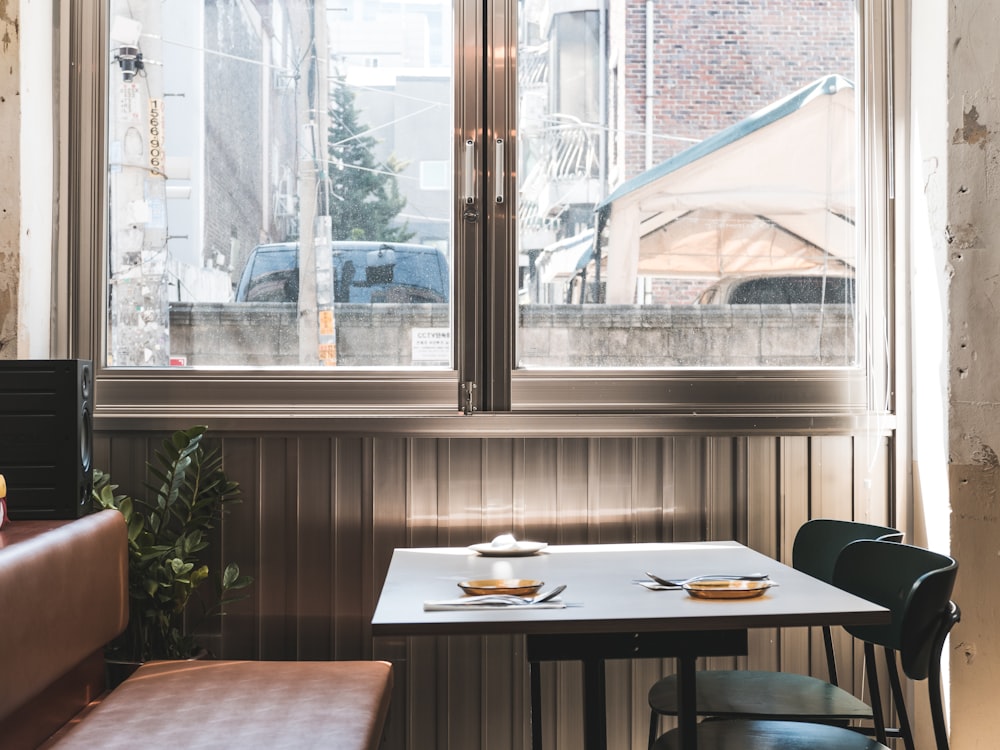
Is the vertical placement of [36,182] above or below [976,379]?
above

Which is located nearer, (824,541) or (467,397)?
(824,541)

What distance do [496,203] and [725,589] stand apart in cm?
149

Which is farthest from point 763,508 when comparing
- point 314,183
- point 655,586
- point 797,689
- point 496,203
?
point 314,183

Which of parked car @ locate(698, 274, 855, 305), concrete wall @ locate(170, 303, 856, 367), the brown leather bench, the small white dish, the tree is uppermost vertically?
the tree

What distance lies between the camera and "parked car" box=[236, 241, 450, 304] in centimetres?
289

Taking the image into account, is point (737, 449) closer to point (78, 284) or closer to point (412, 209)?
point (412, 209)

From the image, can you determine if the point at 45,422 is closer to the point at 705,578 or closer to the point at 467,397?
the point at 467,397

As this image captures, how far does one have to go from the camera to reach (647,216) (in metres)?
3.00

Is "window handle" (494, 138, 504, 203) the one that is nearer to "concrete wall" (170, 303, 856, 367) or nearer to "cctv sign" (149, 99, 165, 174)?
"concrete wall" (170, 303, 856, 367)

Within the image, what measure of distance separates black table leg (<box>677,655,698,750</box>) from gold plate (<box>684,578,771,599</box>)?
0.43 feet

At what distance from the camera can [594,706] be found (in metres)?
1.96

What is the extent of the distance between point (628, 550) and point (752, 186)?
129cm

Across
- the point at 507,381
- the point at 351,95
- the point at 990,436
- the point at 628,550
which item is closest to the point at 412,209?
the point at 351,95

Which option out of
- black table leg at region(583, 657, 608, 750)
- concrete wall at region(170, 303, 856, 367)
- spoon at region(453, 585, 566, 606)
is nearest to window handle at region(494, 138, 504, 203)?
concrete wall at region(170, 303, 856, 367)
